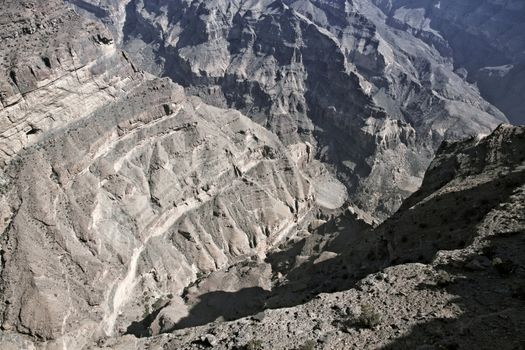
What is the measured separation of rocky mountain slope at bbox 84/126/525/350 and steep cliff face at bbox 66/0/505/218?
62.2 m

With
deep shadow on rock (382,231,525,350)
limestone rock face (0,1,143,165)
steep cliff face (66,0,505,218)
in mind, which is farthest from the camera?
steep cliff face (66,0,505,218)

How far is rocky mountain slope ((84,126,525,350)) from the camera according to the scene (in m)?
20.7

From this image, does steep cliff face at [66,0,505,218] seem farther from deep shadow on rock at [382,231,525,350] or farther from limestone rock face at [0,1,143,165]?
deep shadow on rock at [382,231,525,350]

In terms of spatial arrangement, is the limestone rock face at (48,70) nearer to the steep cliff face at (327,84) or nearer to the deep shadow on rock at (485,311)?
the deep shadow on rock at (485,311)

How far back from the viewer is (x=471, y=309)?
849 inches

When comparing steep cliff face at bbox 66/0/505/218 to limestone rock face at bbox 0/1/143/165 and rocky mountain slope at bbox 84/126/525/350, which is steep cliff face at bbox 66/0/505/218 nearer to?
limestone rock face at bbox 0/1/143/165

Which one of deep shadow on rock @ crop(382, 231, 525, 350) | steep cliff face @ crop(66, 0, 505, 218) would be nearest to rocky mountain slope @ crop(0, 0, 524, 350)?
deep shadow on rock @ crop(382, 231, 525, 350)

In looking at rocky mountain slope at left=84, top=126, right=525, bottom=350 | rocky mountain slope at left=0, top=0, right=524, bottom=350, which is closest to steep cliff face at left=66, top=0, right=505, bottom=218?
rocky mountain slope at left=0, top=0, right=524, bottom=350

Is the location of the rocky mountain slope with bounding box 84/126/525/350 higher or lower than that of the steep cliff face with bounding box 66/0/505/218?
lower

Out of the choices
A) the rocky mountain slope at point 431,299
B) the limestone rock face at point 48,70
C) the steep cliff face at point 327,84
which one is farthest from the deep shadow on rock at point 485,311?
the steep cliff face at point 327,84

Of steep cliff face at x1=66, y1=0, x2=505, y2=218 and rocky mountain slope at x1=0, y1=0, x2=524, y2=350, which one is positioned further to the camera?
steep cliff face at x1=66, y1=0, x2=505, y2=218

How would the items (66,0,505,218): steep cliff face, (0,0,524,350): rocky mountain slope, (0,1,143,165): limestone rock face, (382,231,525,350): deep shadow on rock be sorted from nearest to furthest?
(382,231,525,350): deep shadow on rock, (0,0,524,350): rocky mountain slope, (0,1,143,165): limestone rock face, (66,0,505,218): steep cliff face

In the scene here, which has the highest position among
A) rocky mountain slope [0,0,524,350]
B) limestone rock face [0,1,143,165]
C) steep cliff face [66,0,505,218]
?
steep cliff face [66,0,505,218]

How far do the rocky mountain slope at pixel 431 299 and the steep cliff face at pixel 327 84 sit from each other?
62249 millimetres
